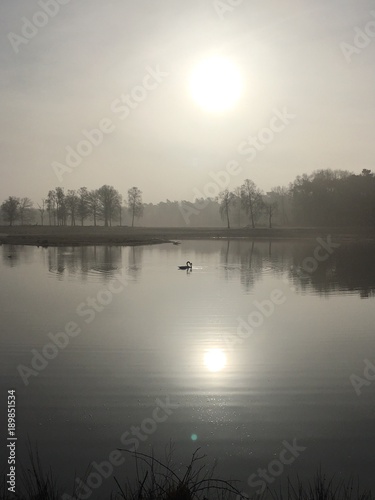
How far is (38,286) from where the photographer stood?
30.7 metres

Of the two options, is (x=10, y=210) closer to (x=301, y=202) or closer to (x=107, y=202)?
(x=107, y=202)

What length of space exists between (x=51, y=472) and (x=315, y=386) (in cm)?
693

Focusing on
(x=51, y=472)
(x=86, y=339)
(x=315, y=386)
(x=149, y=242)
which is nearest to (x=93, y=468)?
(x=51, y=472)

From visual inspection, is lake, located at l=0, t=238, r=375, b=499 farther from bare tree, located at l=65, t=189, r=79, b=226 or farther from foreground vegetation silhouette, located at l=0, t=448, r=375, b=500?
bare tree, located at l=65, t=189, r=79, b=226

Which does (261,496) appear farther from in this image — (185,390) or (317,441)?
(185,390)
